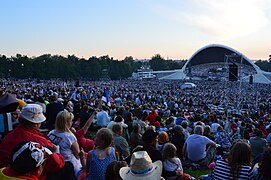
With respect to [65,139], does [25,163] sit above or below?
above

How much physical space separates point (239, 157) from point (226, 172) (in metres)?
0.24

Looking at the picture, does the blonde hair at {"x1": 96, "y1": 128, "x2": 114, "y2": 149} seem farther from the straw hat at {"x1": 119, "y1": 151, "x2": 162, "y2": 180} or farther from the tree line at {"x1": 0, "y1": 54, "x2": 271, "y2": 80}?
the tree line at {"x1": 0, "y1": 54, "x2": 271, "y2": 80}

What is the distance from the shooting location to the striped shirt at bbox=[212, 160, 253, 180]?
11.5 ft

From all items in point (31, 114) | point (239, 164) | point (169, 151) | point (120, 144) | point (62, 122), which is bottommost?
point (120, 144)

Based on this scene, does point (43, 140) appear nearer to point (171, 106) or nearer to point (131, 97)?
point (171, 106)

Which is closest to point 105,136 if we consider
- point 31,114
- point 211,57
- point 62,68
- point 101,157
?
point 101,157

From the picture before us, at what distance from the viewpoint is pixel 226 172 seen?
143 inches

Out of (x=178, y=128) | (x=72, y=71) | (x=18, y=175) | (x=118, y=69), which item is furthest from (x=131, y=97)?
(x=118, y=69)

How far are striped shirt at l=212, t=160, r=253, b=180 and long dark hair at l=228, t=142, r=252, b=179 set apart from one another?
0.12 ft

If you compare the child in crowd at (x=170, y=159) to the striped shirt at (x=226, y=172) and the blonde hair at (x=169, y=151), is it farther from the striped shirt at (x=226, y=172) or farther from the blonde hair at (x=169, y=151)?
the striped shirt at (x=226, y=172)

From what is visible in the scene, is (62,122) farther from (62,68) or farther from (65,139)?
(62,68)

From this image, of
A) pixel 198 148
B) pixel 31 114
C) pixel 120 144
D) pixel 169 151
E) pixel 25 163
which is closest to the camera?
pixel 25 163

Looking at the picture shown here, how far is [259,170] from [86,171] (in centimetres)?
206

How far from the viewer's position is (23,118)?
10.8 feet
